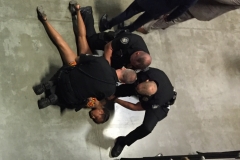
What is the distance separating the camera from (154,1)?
9.75 ft

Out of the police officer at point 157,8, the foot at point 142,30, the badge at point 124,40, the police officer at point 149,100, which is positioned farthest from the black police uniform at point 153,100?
the foot at point 142,30

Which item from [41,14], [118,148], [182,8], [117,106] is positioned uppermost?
[41,14]

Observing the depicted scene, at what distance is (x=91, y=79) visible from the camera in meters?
2.71

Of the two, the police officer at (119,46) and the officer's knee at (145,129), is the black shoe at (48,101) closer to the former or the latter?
the police officer at (119,46)

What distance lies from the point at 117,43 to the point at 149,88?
611mm

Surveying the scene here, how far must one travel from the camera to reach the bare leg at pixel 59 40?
3.28 metres

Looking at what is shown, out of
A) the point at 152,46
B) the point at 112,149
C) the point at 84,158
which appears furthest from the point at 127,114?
the point at 152,46

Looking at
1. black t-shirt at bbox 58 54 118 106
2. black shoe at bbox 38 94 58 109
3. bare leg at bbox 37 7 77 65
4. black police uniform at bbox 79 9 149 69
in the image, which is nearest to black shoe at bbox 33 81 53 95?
black shoe at bbox 38 94 58 109

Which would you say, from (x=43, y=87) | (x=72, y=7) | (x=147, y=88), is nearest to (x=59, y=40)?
(x=72, y=7)

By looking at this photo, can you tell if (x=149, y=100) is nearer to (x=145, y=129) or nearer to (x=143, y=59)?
(x=145, y=129)

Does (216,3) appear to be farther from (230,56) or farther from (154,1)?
(230,56)

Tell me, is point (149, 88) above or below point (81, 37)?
below

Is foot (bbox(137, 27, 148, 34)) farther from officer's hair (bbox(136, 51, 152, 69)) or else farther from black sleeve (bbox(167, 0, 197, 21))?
officer's hair (bbox(136, 51, 152, 69))

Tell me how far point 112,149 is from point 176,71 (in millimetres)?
1495
